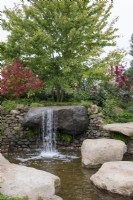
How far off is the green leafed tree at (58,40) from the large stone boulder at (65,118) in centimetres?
168

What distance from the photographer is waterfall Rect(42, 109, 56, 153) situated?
13219mm

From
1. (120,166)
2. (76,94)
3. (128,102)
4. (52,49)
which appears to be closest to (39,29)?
(52,49)

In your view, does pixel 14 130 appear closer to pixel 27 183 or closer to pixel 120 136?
pixel 120 136

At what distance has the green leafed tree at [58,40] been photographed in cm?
1484

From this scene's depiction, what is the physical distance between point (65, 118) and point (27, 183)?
6236 mm

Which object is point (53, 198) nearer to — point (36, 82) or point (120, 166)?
point (120, 166)

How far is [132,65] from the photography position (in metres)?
18.2

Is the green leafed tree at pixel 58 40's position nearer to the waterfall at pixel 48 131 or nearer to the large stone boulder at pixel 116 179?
the waterfall at pixel 48 131

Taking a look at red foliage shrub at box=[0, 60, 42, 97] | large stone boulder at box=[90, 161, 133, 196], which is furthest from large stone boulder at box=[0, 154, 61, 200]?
red foliage shrub at box=[0, 60, 42, 97]

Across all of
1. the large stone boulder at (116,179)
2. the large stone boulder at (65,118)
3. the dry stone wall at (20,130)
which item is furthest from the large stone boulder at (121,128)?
the large stone boulder at (116,179)

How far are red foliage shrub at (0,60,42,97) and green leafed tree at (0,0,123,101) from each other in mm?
902

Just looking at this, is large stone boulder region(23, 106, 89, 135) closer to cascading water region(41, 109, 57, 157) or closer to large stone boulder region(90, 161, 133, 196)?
cascading water region(41, 109, 57, 157)

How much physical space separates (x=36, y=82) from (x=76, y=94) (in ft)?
7.96

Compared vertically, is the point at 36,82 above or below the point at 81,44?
below
